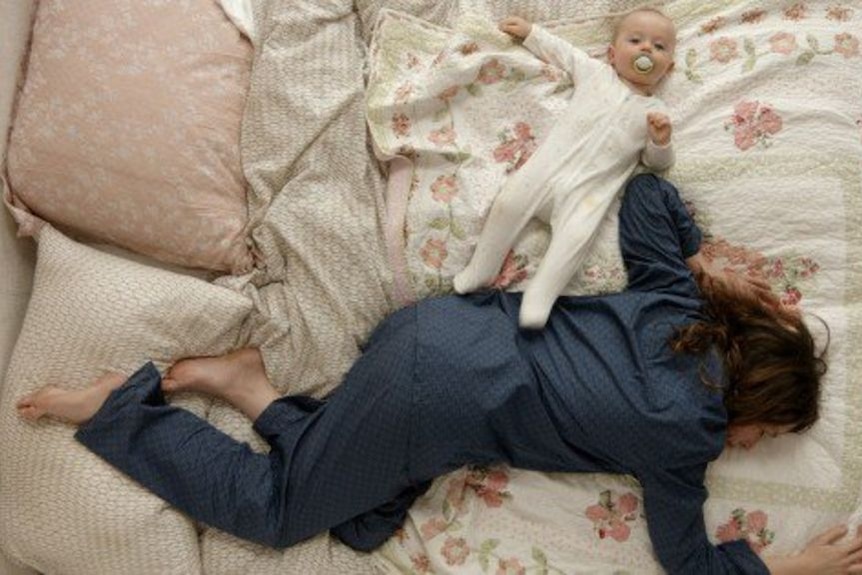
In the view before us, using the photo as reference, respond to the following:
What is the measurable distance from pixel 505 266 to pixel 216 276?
19.7 inches

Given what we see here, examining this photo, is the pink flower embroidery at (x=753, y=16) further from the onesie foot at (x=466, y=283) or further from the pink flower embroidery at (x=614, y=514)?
the pink flower embroidery at (x=614, y=514)

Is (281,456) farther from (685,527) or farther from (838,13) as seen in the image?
(838,13)

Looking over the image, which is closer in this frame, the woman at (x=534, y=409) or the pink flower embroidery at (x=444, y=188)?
the woman at (x=534, y=409)

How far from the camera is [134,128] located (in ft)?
4.16

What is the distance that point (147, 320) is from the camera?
4.09 ft

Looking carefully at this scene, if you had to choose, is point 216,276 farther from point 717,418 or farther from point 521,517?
point 717,418

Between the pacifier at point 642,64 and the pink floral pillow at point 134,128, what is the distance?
0.68 m

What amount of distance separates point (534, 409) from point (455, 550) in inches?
11.0

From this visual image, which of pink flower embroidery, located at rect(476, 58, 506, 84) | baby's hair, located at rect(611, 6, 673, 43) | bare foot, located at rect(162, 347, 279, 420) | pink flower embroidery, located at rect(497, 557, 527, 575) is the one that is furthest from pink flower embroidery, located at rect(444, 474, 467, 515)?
baby's hair, located at rect(611, 6, 673, 43)

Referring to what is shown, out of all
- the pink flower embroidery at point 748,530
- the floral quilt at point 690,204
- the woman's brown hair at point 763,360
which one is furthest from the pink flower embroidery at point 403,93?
the pink flower embroidery at point 748,530

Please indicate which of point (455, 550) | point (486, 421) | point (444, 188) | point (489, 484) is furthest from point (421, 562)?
point (444, 188)

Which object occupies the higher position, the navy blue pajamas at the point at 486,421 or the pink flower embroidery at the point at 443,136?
the pink flower embroidery at the point at 443,136

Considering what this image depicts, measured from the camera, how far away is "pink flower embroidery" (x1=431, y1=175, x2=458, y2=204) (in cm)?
134

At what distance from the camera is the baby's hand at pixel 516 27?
1.37 metres
